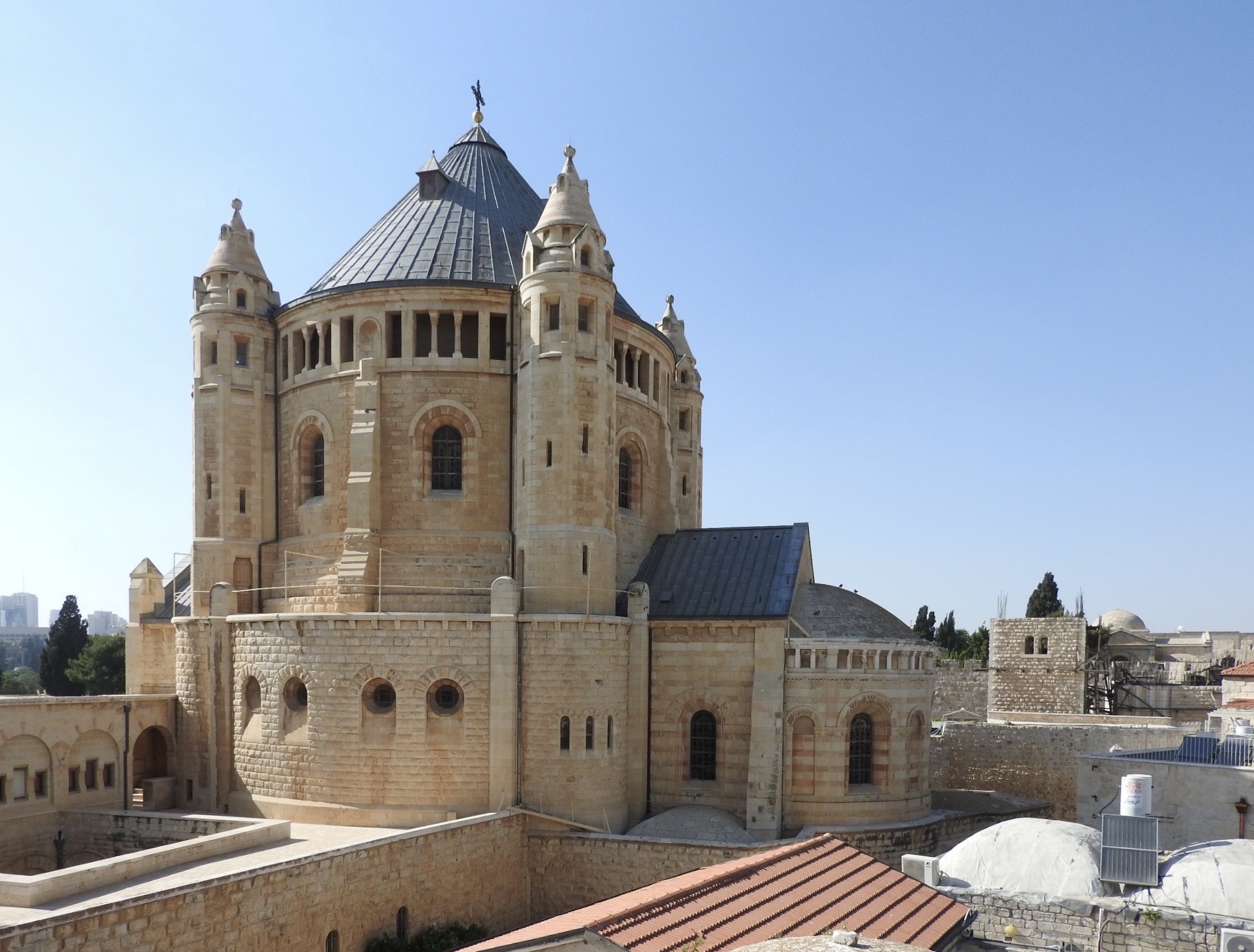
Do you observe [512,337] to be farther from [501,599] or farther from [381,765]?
[381,765]

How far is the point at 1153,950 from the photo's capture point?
51.3 ft

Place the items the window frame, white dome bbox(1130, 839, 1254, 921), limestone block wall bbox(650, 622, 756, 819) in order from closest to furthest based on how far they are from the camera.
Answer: white dome bbox(1130, 839, 1254, 921) < limestone block wall bbox(650, 622, 756, 819) < the window frame

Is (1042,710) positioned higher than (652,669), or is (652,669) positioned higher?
(652,669)

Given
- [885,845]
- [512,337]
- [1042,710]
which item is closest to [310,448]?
[512,337]

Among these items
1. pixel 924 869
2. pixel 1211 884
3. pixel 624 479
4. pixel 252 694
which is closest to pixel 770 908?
pixel 924 869

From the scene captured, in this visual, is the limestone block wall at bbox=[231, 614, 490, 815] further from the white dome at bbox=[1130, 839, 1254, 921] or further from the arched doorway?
the white dome at bbox=[1130, 839, 1254, 921]

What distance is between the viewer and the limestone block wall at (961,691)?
49.3m

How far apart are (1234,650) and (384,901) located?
6514 centimetres

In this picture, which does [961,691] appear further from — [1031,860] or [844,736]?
[1031,860]

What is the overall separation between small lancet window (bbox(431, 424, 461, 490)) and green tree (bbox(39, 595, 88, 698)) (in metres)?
46.8

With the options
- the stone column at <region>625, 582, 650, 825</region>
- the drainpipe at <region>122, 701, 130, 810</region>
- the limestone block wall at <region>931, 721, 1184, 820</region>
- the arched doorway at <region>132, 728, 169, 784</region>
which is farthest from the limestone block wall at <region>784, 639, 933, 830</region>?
the arched doorway at <region>132, 728, 169, 784</region>

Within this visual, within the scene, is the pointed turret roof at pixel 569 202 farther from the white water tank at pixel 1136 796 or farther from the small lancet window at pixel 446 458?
the white water tank at pixel 1136 796

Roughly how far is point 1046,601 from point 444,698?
5583 cm

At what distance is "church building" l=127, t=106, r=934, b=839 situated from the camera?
26266 millimetres
